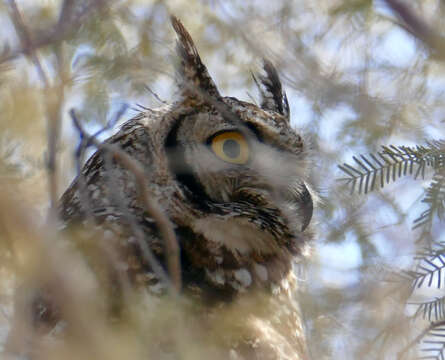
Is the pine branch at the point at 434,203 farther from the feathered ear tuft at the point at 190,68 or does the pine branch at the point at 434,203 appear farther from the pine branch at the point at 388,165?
the feathered ear tuft at the point at 190,68

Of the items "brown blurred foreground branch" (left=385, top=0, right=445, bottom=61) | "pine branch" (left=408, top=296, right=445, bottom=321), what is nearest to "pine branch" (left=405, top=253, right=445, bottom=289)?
"pine branch" (left=408, top=296, right=445, bottom=321)

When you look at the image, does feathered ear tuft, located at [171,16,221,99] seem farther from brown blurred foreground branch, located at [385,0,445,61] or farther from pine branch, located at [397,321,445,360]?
brown blurred foreground branch, located at [385,0,445,61]

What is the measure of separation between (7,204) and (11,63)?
83 centimetres

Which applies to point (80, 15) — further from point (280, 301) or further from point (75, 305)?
point (280, 301)

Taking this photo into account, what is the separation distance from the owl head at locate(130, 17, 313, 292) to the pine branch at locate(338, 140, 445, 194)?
51 cm

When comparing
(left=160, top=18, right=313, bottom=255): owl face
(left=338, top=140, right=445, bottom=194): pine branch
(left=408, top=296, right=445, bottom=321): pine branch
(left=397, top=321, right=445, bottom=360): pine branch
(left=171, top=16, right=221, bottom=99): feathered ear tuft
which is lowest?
(left=397, top=321, right=445, bottom=360): pine branch

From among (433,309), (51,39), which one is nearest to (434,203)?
(433,309)

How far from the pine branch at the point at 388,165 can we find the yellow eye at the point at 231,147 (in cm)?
63

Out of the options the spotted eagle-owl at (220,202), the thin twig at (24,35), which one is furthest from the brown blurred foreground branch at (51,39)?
the spotted eagle-owl at (220,202)

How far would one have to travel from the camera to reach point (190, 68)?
2.56 metres

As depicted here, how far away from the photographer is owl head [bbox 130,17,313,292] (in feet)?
7.23

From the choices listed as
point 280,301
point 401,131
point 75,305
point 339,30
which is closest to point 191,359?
point 75,305

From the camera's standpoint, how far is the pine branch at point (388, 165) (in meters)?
1.88

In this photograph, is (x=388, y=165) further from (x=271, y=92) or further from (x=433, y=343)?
(x=271, y=92)
